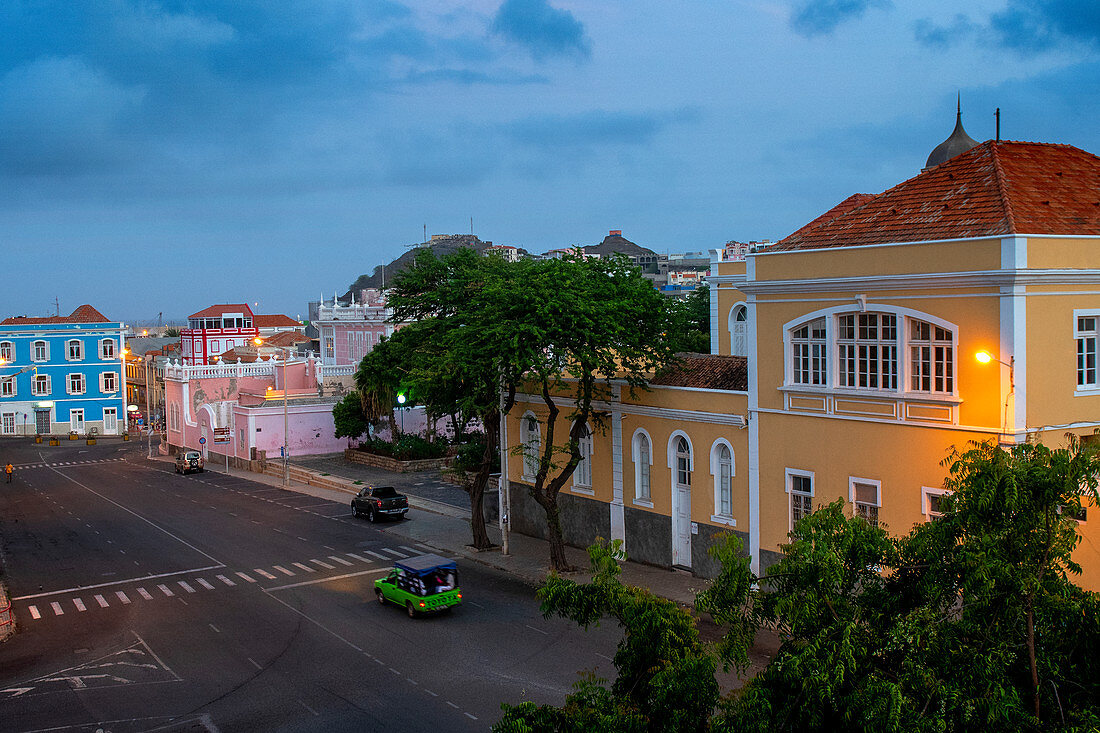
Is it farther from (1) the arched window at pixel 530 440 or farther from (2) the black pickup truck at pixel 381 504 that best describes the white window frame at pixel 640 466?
(2) the black pickup truck at pixel 381 504

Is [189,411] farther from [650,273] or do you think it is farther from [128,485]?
[650,273]

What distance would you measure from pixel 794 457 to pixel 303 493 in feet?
106

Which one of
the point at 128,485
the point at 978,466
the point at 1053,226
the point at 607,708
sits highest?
the point at 1053,226

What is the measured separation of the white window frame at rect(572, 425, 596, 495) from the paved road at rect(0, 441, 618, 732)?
4.26 meters

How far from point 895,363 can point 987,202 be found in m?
4.36

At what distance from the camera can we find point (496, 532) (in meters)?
36.8

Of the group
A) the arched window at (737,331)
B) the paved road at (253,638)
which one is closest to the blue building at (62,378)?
the paved road at (253,638)

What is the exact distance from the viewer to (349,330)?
271ft

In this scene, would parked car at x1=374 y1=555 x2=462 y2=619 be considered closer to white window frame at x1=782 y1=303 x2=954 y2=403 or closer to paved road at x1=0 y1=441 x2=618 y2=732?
paved road at x1=0 y1=441 x2=618 y2=732

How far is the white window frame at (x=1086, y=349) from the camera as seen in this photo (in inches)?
837

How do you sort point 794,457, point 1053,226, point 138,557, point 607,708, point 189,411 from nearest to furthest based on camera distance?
1. point 607,708
2. point 1053,226
3. point 794,457
4. point 138,557
5. point 189,411

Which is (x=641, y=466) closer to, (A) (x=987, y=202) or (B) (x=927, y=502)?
(B) (x=927, y=502)

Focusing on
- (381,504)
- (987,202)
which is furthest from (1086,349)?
(381,504)

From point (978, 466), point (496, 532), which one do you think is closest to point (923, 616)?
point (978, 466)
